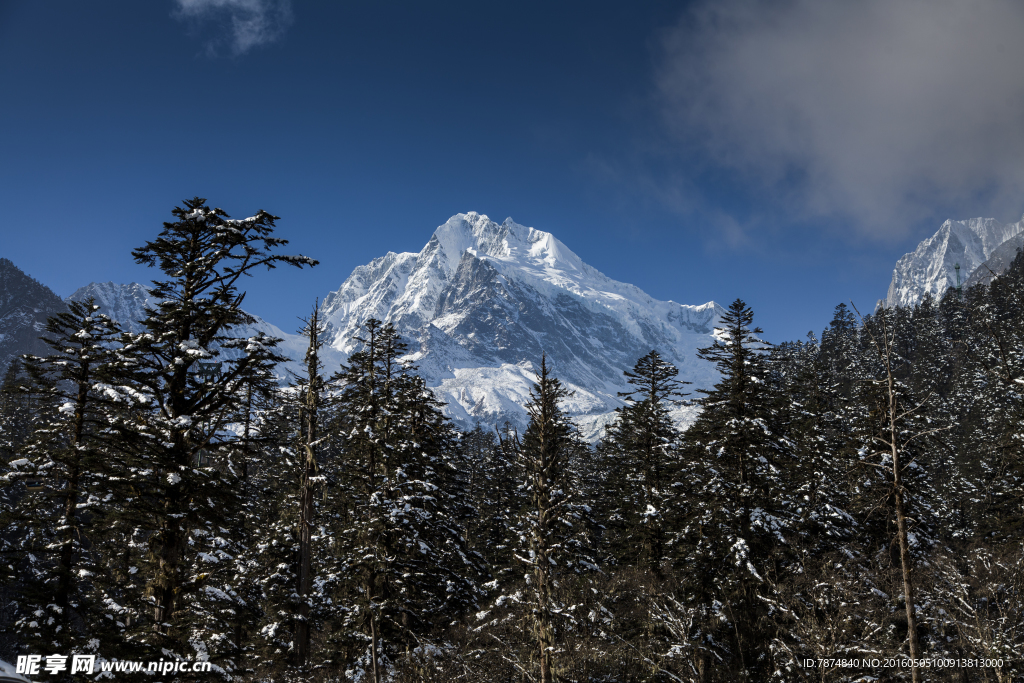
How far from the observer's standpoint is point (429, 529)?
2384cm

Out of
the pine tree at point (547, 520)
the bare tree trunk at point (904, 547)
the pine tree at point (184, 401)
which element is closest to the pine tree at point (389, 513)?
the pine tree at point (547, 520)

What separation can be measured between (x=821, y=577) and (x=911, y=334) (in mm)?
101503

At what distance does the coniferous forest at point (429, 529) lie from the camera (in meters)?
12.0

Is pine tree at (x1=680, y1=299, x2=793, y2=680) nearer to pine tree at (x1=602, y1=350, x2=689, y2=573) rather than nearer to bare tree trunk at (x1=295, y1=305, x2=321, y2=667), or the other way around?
pine tree at (x1=602, y1=350, x2=689, y2=573)

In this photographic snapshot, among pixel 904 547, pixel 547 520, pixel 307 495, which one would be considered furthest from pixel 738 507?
pixel 307 495

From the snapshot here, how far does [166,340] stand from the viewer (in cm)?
1205

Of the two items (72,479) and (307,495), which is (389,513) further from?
(72,479)

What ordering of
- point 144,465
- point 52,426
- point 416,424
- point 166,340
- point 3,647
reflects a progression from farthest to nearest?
point 3,647
point 416,424
point 52,426
point 166,340
point 144,465

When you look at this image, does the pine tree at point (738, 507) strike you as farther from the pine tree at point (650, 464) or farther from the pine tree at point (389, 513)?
the pine tree at point (389, 513)

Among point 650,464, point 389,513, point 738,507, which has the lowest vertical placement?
point 389,513

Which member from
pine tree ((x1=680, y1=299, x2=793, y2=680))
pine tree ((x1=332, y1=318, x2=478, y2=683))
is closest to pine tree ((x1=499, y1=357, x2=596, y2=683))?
pine tree ((x1=332, y1=318, x2=478, y2=683))

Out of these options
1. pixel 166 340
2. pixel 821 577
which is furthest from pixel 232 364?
pixel 821 577

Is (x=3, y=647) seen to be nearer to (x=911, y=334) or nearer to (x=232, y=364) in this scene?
(x=232, y=364)

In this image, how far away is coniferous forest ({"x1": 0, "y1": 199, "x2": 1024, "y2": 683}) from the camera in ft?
39.5
